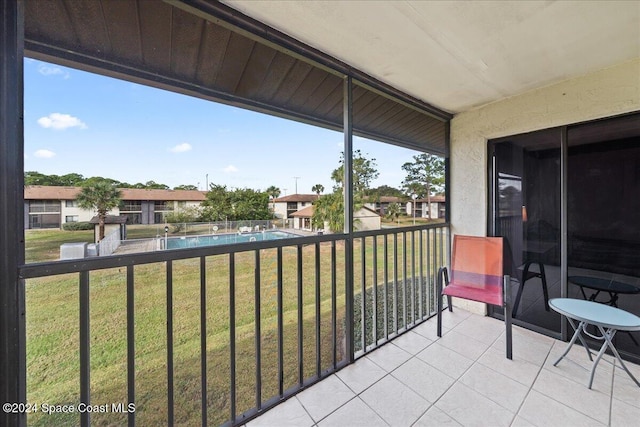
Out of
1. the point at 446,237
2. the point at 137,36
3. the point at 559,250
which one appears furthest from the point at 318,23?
the point at 559,250

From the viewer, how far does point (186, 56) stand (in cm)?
162

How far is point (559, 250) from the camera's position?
7.72ft

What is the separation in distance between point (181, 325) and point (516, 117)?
370 cm

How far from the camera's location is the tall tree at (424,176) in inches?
121

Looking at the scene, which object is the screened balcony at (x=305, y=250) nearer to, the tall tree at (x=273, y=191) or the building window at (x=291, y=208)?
the building window at (x=291, y=208)

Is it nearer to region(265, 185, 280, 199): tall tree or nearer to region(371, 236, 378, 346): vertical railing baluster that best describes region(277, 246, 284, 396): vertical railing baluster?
region(265, 185, 280, 199): tall tree

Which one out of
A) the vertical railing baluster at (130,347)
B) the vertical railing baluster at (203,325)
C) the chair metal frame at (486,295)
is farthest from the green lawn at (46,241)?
the chair metal frame at (486,295)

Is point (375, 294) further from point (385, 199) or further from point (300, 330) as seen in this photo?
point (385, 199)

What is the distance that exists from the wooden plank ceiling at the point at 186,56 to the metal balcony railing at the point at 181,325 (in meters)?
1.17

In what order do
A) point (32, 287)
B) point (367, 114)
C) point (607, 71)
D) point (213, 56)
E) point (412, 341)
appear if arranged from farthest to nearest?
point (367, 114) < point (412, 341) < point (607, 71) < point (213, 56) < point (32, 287)

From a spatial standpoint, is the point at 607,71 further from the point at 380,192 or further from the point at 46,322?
the point at 46,322

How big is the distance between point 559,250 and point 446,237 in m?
1.02

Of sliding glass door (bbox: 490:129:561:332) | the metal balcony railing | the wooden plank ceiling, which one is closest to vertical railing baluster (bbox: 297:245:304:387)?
the metal balcony railing

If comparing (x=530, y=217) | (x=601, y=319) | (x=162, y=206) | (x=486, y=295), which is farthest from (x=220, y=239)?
(x=530, y=217)
